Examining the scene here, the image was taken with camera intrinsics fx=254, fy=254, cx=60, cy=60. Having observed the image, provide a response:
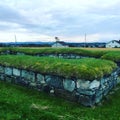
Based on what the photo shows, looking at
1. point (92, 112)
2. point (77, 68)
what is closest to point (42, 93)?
point (77, 68)

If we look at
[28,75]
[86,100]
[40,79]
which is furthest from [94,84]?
[28,75]

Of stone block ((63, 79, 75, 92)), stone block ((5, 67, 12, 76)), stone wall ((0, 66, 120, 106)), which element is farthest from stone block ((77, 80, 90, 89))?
stone block ((5, 67, 12, 76))

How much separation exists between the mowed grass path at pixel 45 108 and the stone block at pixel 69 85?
1.47ft

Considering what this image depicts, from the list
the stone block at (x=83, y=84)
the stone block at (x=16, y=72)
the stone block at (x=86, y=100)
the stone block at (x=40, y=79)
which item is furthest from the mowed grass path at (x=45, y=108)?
the stone block at (x=16, y=72)

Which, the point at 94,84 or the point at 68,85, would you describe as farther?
the point at 68,85

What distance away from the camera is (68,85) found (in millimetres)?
8570

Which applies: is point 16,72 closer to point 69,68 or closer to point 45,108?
point 69,68

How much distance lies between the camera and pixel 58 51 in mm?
20844

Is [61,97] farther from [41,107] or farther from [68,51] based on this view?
[68,51]

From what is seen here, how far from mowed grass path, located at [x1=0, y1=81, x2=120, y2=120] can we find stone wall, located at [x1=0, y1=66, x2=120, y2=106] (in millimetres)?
233

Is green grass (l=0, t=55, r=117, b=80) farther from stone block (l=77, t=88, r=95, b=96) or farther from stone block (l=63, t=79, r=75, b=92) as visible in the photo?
stone block (l=77, t=88, r=95, b=96)

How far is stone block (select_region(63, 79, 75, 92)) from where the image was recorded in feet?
27.8

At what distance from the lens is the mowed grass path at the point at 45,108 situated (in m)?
6.70

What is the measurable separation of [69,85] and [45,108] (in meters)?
1.31
